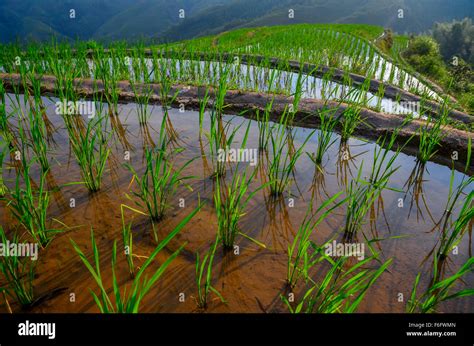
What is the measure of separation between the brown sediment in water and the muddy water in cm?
47

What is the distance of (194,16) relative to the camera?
426 feet

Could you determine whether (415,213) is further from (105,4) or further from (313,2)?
(105,4)

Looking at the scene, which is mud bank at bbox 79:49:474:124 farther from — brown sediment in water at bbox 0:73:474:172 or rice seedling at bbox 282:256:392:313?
rice seedling at bbox 282:256:392:313

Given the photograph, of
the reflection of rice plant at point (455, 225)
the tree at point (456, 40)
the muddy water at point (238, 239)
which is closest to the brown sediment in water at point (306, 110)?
the muddy water at point (238, 239)

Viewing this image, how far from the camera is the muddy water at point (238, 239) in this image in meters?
1.80

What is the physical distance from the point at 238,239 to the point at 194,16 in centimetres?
14497

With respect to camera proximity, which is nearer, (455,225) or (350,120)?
(455,225)

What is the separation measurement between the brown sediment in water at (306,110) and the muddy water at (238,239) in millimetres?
470

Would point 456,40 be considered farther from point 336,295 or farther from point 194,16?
point 194,16
